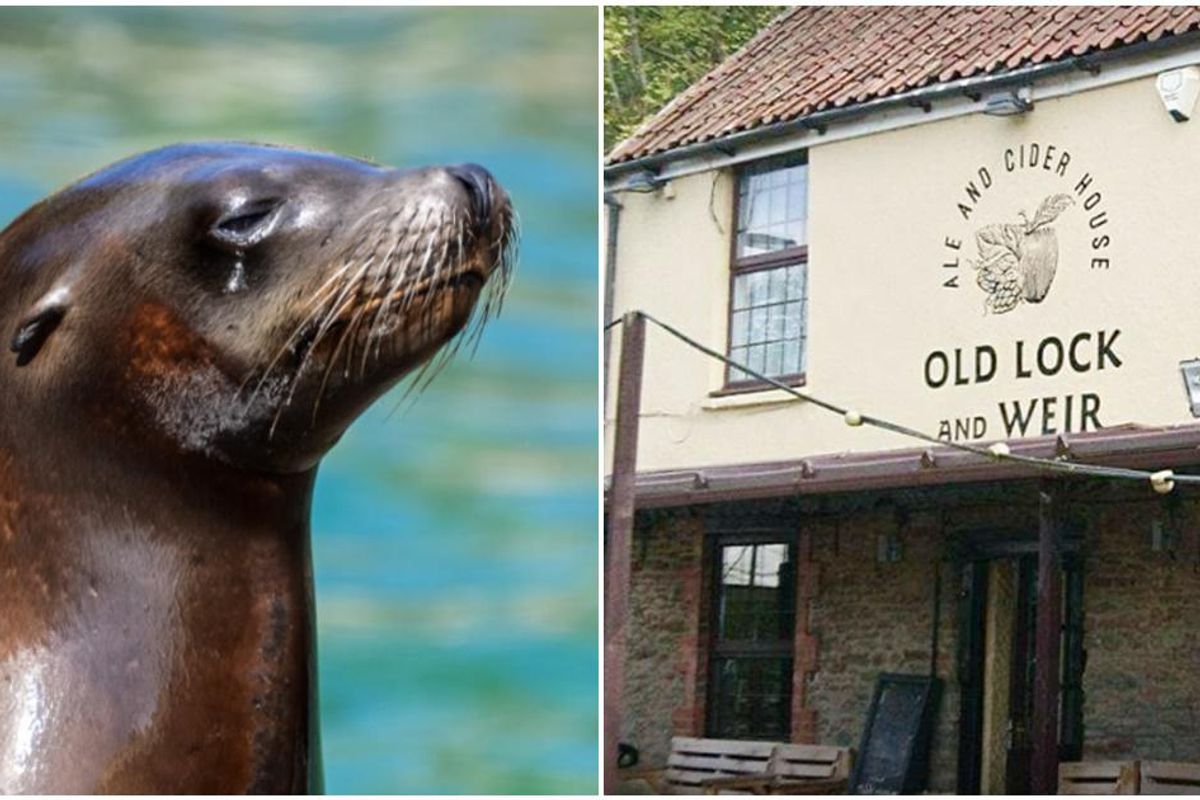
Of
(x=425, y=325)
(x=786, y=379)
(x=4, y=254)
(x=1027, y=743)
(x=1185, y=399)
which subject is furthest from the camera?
(x=786, y=379)

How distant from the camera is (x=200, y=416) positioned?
2.20 meters

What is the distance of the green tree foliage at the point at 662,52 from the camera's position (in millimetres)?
16578

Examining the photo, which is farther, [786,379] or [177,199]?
[786,379]

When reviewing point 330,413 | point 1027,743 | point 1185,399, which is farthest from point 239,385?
point 1027,743

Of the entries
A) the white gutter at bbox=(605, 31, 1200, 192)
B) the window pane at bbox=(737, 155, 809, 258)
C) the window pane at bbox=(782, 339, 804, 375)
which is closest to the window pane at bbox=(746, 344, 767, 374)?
the window pane at bbox=(782, 339, 804, 375)

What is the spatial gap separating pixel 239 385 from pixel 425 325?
184mm

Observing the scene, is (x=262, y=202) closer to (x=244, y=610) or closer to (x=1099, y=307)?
(x=244, y=610)

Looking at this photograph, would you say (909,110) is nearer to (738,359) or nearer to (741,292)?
(741,292)

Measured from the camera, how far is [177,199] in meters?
2.25

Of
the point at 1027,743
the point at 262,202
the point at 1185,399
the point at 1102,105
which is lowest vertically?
the point at 1027,743

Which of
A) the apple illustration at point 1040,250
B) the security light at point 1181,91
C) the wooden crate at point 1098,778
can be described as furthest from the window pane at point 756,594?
the security light at point 1181,91

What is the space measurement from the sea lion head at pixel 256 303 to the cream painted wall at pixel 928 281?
31.8 feet

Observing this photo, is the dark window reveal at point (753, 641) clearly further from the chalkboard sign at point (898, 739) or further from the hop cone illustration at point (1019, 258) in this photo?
the hop cone illustration at point (1019, 258)

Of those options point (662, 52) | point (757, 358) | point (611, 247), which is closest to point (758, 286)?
point (757, 358)
